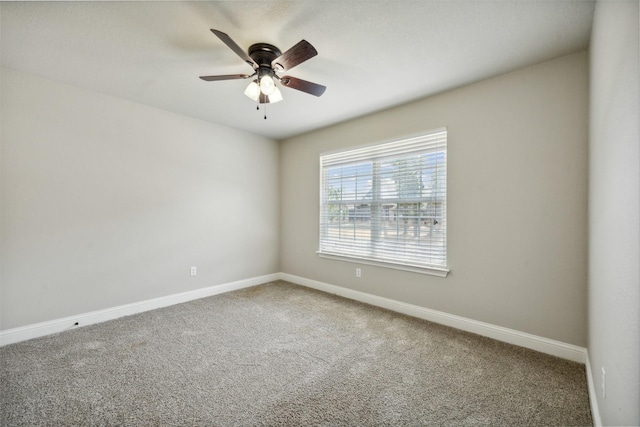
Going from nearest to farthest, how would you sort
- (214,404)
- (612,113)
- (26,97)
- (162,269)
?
(612,113), (214,404), (26,97), (162,269)

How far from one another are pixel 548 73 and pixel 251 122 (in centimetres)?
334

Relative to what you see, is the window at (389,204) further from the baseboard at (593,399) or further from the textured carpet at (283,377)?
the baseboard at (593,399)

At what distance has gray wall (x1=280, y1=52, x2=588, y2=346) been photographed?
220cm

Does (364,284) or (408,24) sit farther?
(364,284)

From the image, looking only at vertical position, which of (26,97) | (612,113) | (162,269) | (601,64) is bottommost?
(162,269)

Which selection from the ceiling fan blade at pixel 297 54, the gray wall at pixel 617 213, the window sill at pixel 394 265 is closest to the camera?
the gray wall at pixel 617 213

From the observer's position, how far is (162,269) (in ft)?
11.4

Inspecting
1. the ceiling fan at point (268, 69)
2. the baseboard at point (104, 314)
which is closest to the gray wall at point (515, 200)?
the ceiling fan at point (268, 69)

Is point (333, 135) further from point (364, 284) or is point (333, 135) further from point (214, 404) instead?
point (214, 404)

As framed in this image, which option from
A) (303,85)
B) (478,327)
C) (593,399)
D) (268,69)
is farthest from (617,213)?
(268,69)

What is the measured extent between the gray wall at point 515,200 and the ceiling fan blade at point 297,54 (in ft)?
5.76

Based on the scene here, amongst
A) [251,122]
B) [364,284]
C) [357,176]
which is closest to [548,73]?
[357,176]

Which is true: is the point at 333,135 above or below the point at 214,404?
above

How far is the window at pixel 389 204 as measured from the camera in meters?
3.02
